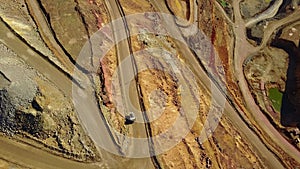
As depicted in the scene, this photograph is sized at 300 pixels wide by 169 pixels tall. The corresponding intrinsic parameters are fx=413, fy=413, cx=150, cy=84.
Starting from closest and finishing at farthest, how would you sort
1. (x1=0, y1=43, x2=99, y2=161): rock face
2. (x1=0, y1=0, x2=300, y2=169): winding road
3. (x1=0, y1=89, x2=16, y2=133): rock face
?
(x1=0, y1=0, x2=300, y2=169): winding road → (x1=0, y1=89, x2=16, y2=133): rock face → (x1=0, y1=43, x2=99, y2=161): rock face

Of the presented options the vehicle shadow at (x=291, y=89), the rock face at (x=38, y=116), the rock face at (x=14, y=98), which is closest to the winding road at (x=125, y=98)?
the rock face at (x=38, y=116)

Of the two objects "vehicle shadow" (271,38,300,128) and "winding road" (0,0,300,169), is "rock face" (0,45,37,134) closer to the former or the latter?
"winding road" (0,0,300,169)

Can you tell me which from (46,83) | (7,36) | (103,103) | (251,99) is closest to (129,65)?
(103,103)

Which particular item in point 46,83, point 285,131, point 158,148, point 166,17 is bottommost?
point 285,131

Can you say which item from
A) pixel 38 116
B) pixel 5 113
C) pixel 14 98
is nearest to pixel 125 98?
pixel 38 116

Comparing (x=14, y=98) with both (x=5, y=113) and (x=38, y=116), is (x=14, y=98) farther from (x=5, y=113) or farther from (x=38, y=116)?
(x=38, y=116)

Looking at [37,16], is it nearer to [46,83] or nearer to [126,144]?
[46,83]

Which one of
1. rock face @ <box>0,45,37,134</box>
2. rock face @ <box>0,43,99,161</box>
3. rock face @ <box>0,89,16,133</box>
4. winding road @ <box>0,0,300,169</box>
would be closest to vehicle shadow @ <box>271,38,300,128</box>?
winding road @ <box>0,0,300,169</box>

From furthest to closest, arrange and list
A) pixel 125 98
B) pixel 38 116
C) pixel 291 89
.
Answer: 1. pixel 291 89
2. pixel 125 98
3. pixel 38 116
